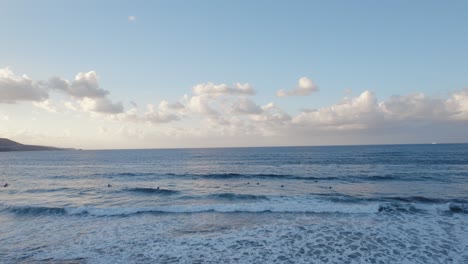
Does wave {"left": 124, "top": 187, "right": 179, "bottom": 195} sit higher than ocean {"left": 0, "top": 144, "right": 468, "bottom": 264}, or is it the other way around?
wave {"left": 124, "top": 187, "right": 179, "bottom": 195}

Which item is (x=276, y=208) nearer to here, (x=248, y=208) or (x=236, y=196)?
(x=248, y=208)

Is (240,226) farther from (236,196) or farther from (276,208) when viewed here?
(236,196)

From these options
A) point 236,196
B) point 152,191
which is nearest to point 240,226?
point 236,196

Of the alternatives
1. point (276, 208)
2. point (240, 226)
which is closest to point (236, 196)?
point (276, 208)

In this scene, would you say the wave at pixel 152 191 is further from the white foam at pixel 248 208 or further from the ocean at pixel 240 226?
the white foam at pixel 248 208

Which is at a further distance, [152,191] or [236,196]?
[152,191]

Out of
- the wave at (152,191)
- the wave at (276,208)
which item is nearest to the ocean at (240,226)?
the wave at (276,208)

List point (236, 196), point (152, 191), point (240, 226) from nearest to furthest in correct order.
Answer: point (240, 226), point (236, 196), point (152, 191)

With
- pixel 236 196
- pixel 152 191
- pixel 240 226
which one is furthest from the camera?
pixel 152 191

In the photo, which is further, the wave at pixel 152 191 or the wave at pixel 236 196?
the wave at pixel 152 191

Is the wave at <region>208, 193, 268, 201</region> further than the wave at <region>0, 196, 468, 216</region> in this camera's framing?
Yes

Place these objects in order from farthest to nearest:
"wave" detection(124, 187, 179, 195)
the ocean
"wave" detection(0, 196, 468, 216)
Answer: "wave" detection(124, 187, 179, 195) → "wave" detection(0, 196, 468, 216) → the ocean

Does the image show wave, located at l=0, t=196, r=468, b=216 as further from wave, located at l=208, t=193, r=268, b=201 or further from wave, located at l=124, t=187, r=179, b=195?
wave, located at l=124, t=187, r=179, b=195

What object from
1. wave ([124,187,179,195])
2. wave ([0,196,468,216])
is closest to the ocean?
wave ([0,196,468,216])
